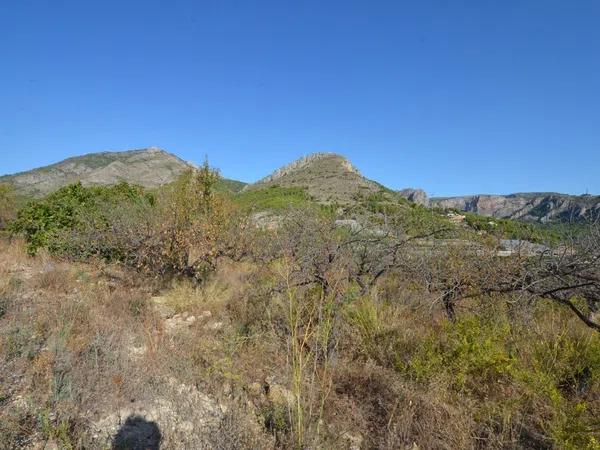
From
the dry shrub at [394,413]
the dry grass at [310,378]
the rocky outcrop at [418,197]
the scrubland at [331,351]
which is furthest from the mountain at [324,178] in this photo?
the dry shrub at [394,413]

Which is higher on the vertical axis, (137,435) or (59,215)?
(59,215)

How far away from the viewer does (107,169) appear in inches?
2726

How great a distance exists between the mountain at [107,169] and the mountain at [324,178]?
1239cm

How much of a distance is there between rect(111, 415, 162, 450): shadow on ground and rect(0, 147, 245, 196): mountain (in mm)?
62230

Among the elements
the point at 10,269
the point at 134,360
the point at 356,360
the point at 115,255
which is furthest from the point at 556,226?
the point at 10,269

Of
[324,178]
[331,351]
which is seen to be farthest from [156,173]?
[331,351]

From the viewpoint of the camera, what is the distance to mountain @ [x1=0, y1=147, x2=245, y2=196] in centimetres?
6525

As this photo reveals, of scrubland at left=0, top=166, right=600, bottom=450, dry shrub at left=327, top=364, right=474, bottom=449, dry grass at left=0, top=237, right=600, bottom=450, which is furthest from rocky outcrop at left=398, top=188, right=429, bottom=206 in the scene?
dry shrub at left=327, top=364, right=474, bottom=449

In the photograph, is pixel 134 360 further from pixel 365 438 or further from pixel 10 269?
pixel 10 269

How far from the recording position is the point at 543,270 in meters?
3.80

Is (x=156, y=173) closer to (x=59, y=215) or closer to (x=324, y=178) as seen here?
(x=324, y=178)

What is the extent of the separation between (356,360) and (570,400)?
74.9 inches

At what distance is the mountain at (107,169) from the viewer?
65250mm

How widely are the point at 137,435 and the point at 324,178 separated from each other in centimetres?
5223
